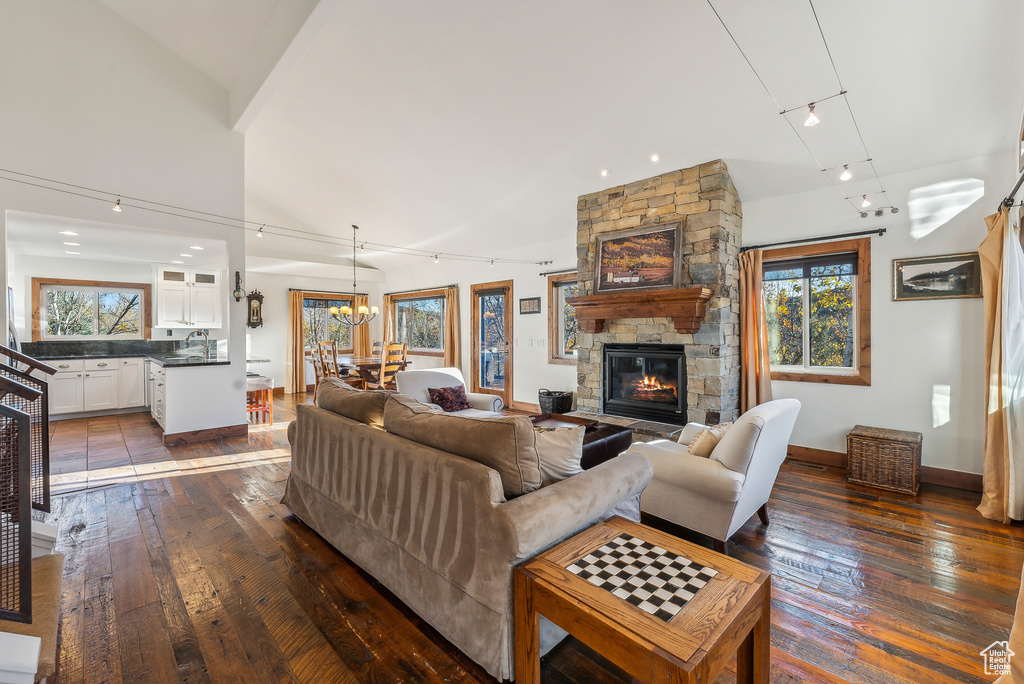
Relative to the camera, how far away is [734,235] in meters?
4.34

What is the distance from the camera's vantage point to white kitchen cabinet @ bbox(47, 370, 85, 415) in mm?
5609

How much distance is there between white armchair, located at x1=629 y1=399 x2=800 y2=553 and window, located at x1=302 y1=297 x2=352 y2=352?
311 inches

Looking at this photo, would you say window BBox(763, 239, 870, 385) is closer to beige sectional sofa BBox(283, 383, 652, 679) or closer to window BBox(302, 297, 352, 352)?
beige sectional sofa BBox(283, 383, 652, 679)

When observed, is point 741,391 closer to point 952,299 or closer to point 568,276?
point 952,299

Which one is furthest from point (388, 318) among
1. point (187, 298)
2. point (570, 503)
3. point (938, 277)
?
point (938, 277)

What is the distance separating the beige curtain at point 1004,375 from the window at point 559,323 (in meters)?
4.07

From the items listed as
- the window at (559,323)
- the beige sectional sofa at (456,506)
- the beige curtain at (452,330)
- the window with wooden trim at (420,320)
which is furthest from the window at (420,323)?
the beige sectional sofa at (456,506)

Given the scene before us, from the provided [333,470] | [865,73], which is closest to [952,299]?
[865,73]

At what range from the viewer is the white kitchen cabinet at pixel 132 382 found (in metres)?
6.11

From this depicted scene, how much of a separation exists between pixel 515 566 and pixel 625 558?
0.38 metres

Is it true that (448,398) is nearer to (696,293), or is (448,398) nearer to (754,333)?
(696,293)

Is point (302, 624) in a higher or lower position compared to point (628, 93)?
lower

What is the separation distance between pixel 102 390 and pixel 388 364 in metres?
3.85

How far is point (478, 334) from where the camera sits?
7.57 m
